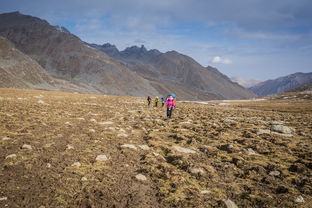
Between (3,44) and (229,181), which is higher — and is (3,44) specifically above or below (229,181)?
above

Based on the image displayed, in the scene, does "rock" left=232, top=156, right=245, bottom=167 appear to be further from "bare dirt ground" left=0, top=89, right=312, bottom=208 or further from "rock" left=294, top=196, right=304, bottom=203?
"rock" left=294, top=196, right=304, bottom=203

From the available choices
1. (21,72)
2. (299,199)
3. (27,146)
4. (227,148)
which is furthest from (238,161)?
(21,72)

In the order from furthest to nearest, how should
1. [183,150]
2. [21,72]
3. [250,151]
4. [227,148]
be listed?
[21,72], [227,148], [250,151], [183,150]

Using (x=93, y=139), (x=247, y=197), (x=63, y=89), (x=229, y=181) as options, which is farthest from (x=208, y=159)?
(x=63, y=89)

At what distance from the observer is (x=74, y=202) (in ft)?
13.2

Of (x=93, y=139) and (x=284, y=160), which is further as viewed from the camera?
(x=93, y=139)

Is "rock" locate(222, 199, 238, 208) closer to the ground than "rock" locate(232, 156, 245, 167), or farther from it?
closer to the ground

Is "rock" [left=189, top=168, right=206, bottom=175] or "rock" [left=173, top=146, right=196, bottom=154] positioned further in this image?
"rock" [left=173, top=146, right=196, bottom=154]

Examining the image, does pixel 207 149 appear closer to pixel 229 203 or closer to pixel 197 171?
pixel 197 171

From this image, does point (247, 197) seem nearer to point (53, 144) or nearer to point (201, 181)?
point (201, 181)

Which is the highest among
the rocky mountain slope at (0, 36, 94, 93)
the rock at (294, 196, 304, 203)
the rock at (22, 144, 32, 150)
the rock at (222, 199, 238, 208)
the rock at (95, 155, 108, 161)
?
the rocky mountain slope at (0, 36, 94, 93)

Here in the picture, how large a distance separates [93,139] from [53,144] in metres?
1.63

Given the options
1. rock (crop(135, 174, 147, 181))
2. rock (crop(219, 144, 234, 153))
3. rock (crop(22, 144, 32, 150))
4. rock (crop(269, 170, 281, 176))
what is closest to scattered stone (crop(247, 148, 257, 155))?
rock (crop(219, 144, 234, 153))

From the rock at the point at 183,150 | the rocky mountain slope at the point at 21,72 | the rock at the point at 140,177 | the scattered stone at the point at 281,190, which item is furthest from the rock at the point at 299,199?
the rocky mountain slope at the point at 21,72
